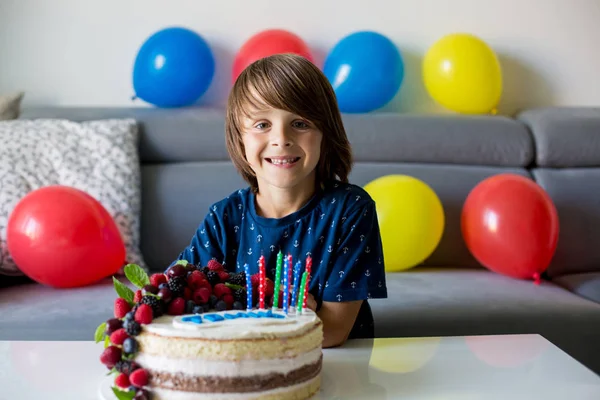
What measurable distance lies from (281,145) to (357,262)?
27 centimetres

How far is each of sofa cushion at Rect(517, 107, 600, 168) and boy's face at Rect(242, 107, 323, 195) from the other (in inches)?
60.7

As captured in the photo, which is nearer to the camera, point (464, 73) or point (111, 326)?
point (111, 326)

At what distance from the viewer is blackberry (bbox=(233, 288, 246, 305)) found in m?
1.12

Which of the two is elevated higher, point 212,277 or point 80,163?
point 212,277

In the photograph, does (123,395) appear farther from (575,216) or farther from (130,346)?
(575,216)

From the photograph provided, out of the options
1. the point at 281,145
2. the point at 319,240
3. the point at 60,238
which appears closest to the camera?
the point at 281,145

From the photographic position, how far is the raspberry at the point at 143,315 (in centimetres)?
99

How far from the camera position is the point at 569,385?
1112 mm

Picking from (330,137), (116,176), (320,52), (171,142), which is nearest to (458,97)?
(320,52)

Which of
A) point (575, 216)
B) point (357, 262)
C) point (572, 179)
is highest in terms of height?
point (357, 262)

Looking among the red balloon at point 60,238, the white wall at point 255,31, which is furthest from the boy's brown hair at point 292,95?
the white wall at point 255,31

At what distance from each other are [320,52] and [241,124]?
5.57ft

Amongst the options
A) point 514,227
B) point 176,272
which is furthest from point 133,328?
Answer: point 514,227

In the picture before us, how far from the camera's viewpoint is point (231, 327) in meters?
1.00
